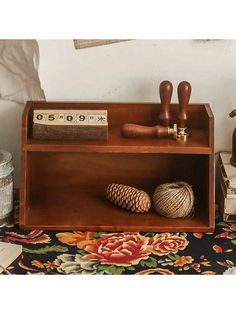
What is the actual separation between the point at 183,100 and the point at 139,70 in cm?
14

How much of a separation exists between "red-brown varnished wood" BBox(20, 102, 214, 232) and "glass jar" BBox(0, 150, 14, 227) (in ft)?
0.12

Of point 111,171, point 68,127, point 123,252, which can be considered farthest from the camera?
point 111,171

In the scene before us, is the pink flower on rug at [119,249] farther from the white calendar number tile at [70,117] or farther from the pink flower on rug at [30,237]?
the white calendar number tile at [70,117]

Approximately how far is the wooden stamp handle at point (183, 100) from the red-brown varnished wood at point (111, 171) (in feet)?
0.14

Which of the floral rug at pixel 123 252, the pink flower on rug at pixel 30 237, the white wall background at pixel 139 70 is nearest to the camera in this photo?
the floral rug at pixel 123 252

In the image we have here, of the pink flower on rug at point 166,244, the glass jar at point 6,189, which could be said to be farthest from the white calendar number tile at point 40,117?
the pink flower on rug at point 166,244

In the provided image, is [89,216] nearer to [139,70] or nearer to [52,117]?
[52,117]

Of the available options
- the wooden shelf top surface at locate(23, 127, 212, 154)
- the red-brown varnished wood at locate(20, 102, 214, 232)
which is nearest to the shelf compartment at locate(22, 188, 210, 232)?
the red-brown varnished wood at locate(20, 102, 214, 232)

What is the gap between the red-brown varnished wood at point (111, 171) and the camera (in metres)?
1.45

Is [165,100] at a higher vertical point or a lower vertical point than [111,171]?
higher

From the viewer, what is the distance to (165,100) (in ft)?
4.93

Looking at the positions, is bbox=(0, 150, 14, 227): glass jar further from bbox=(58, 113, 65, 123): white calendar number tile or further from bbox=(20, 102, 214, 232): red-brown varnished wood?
bbox=(58, 113, 65, 123): white calendar number tile

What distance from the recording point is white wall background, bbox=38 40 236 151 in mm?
1543

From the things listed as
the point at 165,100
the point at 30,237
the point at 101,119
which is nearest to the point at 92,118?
the point at 101,119
